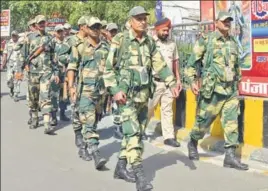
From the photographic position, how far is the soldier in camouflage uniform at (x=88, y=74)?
627 centimetres

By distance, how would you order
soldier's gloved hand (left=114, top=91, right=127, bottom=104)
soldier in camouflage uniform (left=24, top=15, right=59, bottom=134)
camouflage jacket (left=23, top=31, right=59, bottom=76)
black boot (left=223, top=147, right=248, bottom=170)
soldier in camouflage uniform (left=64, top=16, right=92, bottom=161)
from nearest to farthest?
soldier's gloved hand (left=114, top=91, right=127, bottom=104), black boot (left=223, top=147, right=248, bottom=170), soldier in camouflage uniform (left=64, top=16, right=92, bottom=161), soldier in camouflage uniform (left=24, top=15, right=59, bottom=134), camouflage jacket (left=23, top=31, right=59, bottom=76)

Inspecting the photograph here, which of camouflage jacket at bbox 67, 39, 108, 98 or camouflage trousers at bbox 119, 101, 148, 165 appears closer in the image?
camouflage trousers at bbox 119, 101, 148, 165

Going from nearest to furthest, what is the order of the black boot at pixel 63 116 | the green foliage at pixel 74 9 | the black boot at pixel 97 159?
the black boot at pixel 97 159, the black boot at pixel 63 116, the green foliage at pixel 74 9

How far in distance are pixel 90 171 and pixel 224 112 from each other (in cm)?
173

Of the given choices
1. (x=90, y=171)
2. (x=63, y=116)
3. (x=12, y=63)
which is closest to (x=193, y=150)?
(x=90, y=171)

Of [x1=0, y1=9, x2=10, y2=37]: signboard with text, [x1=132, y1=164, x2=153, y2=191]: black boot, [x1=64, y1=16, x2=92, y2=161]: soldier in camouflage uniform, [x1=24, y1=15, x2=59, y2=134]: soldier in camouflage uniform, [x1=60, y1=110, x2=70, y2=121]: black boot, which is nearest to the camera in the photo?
[x1=132, y1=164, x2=153, y2=191]: black boot

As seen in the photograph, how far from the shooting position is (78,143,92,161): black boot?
646cm

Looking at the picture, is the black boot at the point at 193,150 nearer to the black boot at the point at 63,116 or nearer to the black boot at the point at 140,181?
the black boot at the point at 140,181

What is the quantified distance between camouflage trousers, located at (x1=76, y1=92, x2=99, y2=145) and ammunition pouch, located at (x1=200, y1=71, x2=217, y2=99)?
55.1 inches

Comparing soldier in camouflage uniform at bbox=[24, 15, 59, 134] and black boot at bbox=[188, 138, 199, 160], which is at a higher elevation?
soldier in camouflage uniform at bbox=[24, 15, 59, 134]

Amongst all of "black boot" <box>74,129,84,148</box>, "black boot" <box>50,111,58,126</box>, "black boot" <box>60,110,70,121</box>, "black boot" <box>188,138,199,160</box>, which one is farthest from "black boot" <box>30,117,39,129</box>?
"black boot" <box>188,138,199,160</box>

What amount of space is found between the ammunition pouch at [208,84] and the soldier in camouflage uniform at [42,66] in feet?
10.9

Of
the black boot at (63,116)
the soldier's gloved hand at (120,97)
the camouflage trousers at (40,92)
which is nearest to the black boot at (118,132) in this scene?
the camouflage trousers at (40,92)

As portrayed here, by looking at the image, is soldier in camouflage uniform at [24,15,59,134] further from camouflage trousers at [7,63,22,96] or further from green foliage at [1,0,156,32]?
green foliage at [1,0,156,32]
